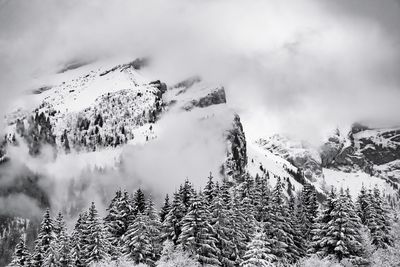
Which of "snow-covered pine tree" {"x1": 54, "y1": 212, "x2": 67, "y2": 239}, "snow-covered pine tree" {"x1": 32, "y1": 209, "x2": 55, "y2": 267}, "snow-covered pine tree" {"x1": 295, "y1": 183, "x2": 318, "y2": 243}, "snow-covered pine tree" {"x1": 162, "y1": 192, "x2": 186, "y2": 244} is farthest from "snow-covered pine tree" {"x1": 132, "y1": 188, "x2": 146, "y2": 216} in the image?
"snow-covered pine tree" {"x1": 295, "y1": 183, "x2": 318, "y2": 243}

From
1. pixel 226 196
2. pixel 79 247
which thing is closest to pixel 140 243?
pixel 79 247

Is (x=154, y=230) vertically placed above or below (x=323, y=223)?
below

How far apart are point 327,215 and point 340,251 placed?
15.9ft

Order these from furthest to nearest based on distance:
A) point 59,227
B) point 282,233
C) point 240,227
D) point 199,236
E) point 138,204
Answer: point 138,204 → point 59,227 → point 282,233 → point 240,227 → point 199,236

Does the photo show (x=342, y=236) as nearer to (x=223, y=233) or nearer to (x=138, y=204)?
(x=223, y=233)

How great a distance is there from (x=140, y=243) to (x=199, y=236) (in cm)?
968

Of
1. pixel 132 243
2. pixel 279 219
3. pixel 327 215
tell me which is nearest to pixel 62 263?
pixel 132 243

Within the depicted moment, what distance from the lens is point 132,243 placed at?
64.6 metres

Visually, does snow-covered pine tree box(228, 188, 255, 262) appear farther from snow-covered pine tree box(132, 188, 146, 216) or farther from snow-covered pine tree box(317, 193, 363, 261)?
snow-covered pine tree box(132, 188, 146, 216)

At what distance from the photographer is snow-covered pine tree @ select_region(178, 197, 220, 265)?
191 feet

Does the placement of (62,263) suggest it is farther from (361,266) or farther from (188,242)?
(361,266)

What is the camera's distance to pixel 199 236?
5912 cm

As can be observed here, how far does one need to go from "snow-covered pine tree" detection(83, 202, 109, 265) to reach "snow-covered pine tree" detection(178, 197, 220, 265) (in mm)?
11968

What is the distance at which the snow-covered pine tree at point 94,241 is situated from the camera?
65000 mm
